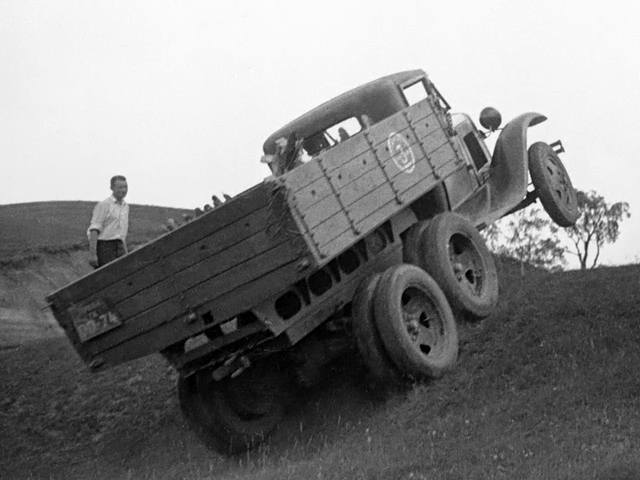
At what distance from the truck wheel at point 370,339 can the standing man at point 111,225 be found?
84.2 inches

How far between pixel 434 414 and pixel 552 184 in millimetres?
4760

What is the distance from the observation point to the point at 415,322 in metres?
8.88

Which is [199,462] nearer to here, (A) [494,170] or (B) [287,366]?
(B) [287,366]

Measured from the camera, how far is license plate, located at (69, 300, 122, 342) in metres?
8.02

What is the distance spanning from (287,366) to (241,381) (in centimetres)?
40

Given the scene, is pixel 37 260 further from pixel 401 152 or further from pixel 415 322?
pixel 415 322

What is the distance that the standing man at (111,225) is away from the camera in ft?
31.2

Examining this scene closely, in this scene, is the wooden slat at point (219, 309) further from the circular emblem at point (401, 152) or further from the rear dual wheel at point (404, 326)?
the circular emblem at point (401, 152)

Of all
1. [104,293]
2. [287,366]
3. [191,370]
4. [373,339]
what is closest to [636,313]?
[373,339]

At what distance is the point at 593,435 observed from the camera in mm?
6598

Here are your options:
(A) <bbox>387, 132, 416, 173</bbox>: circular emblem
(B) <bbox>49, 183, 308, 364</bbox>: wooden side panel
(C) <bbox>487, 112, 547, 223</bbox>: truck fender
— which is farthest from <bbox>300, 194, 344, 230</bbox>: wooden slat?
(C) <bbox>487, 112, 547, 223</bbox>: truck fender

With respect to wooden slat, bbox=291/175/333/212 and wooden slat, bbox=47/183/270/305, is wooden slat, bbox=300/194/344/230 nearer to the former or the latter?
wooden slat, bbox=291/175/333/212

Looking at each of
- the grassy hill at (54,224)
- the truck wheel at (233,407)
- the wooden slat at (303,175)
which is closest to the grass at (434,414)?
the truck wheel at (233,407)

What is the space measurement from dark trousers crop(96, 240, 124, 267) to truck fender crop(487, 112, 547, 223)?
3.83 metres
